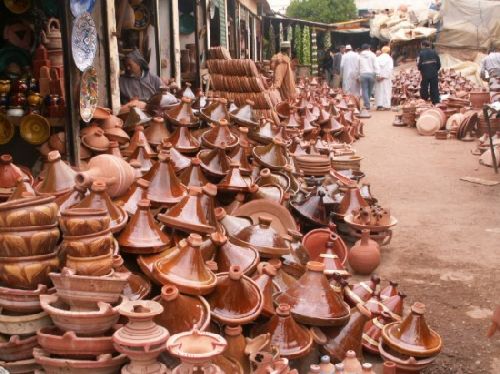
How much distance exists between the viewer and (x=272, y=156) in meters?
5.25

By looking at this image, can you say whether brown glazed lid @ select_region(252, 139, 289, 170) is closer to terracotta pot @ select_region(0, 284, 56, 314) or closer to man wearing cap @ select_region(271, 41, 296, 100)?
terracotta pot @ select_region(0, 284, 56, 314)

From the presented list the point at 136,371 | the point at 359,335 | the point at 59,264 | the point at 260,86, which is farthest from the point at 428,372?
the point at 260,86

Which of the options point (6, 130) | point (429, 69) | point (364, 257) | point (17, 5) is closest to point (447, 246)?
point (364, 257)

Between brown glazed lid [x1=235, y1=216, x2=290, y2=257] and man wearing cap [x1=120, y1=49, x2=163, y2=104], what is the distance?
10.9 ft

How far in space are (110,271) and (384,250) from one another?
117 inches

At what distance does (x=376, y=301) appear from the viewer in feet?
11.6

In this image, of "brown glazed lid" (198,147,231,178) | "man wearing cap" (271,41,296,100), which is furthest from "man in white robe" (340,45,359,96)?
"brown glazed lid" (198,147,231,178)

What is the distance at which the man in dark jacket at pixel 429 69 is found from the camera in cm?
1423

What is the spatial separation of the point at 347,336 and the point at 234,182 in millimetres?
1558

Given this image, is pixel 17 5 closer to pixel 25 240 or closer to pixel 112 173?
pixel 112 173

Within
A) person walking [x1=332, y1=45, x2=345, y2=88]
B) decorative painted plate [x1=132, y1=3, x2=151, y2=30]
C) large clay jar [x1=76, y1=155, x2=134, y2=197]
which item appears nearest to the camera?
large clay jar [x1=76, y1=155, x2=134, y2=197]

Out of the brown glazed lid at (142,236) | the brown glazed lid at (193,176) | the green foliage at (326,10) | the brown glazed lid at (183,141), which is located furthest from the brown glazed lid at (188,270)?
the green foliage at (326,10)

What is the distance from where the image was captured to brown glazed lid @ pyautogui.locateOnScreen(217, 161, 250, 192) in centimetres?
421

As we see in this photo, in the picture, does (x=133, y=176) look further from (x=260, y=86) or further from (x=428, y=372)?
(x=260, y=86)
